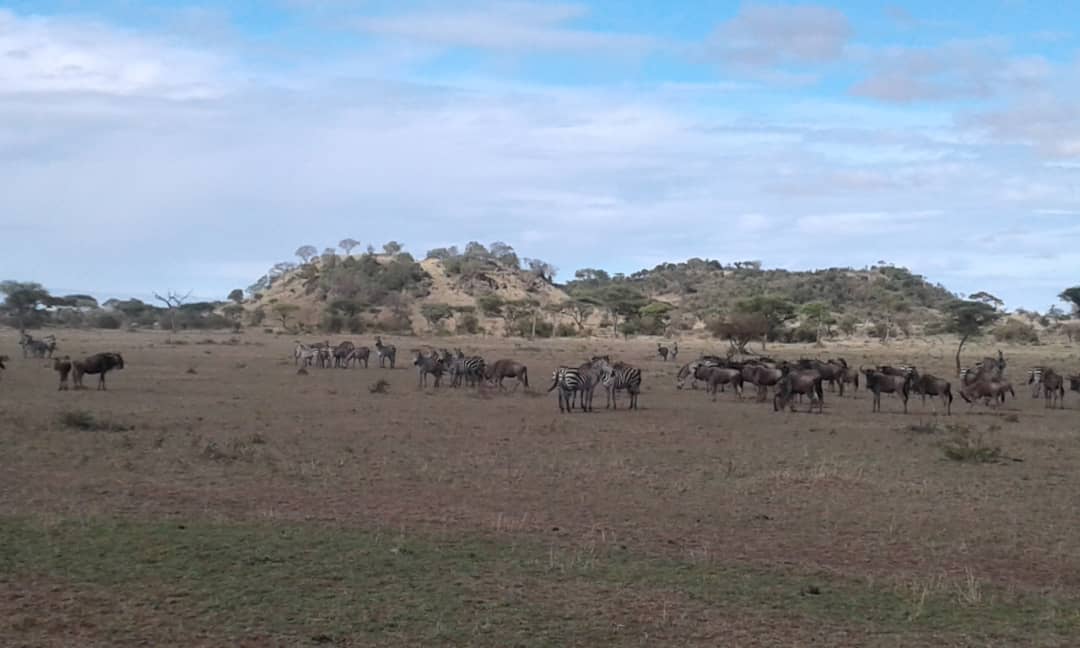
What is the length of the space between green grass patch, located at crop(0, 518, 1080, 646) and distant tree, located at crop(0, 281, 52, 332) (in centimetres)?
7397

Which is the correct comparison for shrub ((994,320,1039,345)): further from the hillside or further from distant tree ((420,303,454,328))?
distant tree ((420,303,454,328))

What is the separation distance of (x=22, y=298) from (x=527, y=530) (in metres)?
78.5

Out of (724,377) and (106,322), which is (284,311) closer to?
(106,322)

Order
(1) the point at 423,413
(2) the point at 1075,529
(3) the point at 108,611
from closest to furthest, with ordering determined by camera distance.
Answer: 1. (3) the point at 108,611
2. (2) the point at 1075,529
3. (1) the point at 423,413

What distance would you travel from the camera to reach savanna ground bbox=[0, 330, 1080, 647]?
8.95m

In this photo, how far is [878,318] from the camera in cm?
10456

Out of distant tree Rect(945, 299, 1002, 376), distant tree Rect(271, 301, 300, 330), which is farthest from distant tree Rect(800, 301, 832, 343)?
distant tree Rect(271, 301, 300, 330)

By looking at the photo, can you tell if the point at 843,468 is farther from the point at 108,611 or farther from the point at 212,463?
the point at 108,611

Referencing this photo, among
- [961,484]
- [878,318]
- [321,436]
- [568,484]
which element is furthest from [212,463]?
[878,318]

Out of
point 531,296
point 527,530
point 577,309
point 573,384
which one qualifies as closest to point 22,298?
point 577,309

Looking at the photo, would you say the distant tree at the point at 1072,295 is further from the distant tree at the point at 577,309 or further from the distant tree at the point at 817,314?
the distant tree at the point at 577,309

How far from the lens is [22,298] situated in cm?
8112

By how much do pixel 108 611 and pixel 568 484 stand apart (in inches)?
317

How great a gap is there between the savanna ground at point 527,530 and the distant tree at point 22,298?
63157 millimetres
